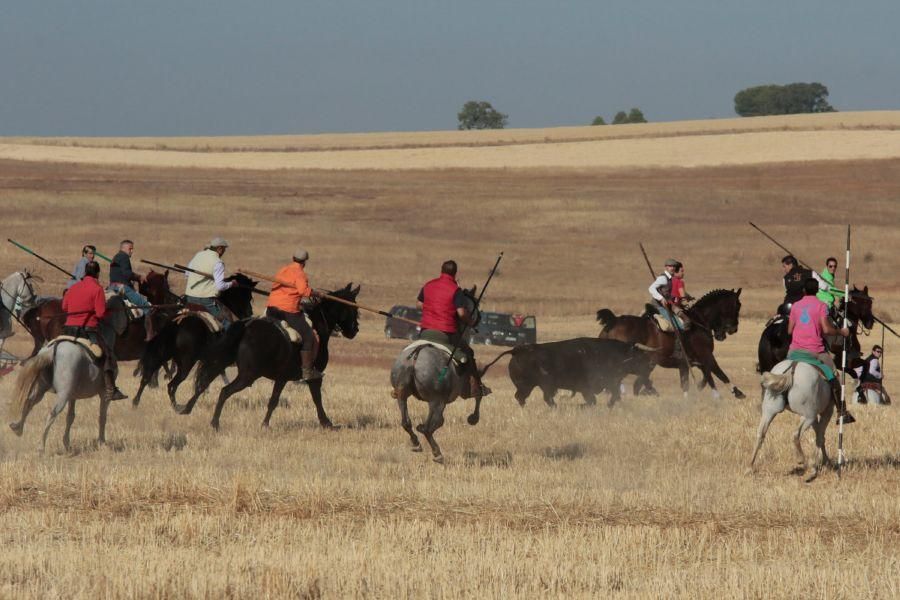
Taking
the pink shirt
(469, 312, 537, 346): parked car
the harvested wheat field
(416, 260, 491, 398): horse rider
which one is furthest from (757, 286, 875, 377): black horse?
(469, 312, 537, 346): parked car

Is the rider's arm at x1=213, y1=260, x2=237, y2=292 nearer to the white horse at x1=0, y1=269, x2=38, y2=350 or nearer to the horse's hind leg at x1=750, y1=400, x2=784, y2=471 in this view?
the white horse at x1=0, y1=269, x2=38, y2=350

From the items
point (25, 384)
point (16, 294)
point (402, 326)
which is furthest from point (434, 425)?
point (402, 326)

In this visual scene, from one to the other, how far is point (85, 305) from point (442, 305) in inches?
146

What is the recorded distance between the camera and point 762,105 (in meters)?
152

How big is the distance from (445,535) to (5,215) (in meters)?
48.8

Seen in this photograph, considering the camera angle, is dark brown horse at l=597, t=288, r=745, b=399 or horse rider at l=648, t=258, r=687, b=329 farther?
dark brown horse at l=597, t=288, r=745, b=399

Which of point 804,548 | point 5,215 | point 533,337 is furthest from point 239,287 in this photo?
point 5,215

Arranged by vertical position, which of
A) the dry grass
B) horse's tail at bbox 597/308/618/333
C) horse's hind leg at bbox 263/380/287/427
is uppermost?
the dry grass

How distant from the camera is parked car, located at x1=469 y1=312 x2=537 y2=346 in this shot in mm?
37219

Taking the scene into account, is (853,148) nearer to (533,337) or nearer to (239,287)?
(533,337)

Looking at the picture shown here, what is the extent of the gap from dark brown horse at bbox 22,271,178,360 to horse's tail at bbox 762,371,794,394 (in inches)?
337

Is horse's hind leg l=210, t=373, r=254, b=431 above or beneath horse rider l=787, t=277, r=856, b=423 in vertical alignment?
beneath

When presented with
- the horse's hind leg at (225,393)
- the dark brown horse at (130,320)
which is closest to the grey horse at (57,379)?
the horse's hind leg at (225,393)

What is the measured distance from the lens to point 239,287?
18.7 meters
